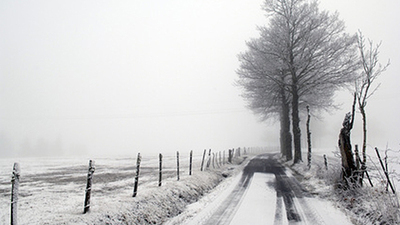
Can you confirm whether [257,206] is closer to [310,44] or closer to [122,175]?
[122,175]

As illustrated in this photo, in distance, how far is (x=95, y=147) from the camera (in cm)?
15025

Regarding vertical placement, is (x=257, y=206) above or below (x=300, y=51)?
below

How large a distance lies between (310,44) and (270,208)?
48.1ft

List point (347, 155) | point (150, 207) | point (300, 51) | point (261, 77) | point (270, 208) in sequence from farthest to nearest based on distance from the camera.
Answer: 1. point (261, 77)
2. point (300, 51)
3. point (347, 155)
4. point (270, 208)
5. point (150, 207)

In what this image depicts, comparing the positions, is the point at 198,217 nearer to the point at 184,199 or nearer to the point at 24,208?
the point at 184,199

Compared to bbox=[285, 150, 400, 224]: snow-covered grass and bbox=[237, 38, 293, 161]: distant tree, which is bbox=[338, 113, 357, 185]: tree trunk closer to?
bbox=[285, 150, 400, 224]: snow-covered grass

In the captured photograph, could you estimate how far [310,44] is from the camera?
1873cm

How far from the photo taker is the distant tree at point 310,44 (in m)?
18.1

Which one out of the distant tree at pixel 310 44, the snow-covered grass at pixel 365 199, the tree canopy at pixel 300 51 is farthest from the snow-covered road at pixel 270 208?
the tree canopy at pixel 300 51

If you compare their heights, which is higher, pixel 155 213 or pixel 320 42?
pixel 320 42

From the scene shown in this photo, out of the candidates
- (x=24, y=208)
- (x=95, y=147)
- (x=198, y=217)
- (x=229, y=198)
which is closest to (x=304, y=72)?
(x=229, y=198)

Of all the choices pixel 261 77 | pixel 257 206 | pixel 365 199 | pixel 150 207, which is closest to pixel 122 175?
pixel 150 207

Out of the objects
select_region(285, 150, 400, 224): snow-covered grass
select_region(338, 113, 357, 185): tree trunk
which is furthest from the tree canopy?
select_region(338, 113, 357, 185): tree trunk

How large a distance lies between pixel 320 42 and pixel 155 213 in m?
16.6
